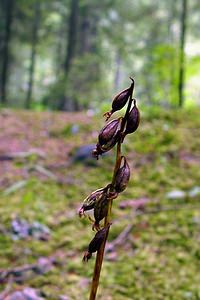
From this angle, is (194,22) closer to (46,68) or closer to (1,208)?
(1,208)

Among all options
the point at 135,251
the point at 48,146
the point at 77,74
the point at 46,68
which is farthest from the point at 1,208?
the point at 46,68

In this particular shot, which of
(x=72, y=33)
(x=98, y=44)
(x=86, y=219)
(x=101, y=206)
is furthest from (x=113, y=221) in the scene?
(x=98, y=44)

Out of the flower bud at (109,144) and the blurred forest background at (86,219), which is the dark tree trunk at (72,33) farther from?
the flower bud at (109,144)

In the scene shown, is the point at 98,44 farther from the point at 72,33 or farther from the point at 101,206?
the point at 101,206

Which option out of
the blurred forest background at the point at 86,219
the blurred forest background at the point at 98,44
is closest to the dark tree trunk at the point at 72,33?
the blurred forest background at the point at 98,44

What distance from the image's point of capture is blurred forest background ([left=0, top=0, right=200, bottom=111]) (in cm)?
1034

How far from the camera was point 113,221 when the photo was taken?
10.2 ft

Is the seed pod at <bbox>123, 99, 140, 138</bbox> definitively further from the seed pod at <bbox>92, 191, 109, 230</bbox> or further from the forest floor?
the forest floor

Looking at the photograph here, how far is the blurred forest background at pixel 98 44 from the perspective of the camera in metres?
10.3

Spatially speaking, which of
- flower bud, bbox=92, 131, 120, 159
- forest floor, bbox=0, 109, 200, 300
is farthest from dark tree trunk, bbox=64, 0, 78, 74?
flower bud, bbox=92, 131, 120, 159

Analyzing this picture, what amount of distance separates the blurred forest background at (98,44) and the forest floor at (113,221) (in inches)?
204

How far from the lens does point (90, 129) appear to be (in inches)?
217

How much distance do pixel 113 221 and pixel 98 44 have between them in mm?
11686

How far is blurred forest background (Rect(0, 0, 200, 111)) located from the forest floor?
519cm
